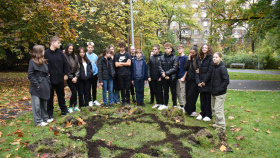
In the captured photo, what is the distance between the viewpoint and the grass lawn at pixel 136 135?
4027 mm

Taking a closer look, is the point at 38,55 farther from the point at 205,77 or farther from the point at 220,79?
the point at 220,79

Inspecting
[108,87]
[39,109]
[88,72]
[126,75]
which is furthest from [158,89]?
[39,109]

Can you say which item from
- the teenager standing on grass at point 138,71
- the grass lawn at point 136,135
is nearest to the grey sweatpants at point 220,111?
the grass lawn at point 136,135

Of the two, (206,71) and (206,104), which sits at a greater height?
(206,71)

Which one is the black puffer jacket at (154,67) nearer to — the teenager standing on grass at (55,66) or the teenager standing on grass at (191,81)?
the teenager standing on grass at (191,81)

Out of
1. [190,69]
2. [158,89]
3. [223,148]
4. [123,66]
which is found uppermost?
[123,66]

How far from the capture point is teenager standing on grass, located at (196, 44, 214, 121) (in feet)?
18.6

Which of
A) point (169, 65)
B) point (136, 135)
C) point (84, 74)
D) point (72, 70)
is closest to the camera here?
point (136, 135)

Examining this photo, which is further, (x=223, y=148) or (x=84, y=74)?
(x=84, y=74)

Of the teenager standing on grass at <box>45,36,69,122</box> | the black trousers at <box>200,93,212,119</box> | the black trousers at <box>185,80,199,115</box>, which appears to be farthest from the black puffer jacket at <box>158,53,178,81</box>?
the teenager standing on grass at <box>45,36,69,122</box>

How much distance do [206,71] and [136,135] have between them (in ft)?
8.57

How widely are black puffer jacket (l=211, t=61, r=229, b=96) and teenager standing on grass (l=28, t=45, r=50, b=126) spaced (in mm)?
4379

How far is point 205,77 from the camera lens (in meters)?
5.73

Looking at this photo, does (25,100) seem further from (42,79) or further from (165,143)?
(165,143)
